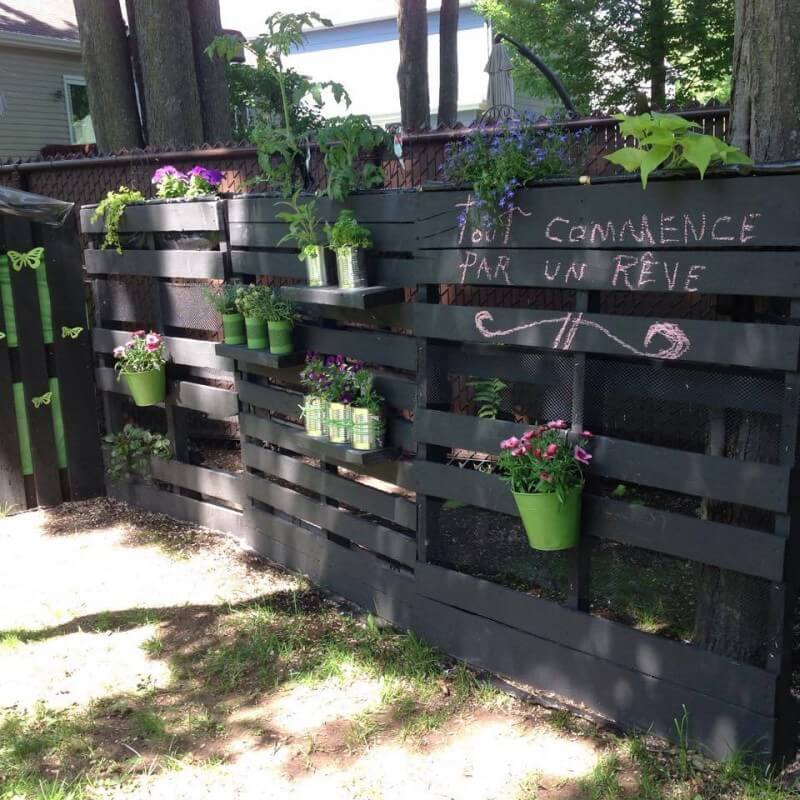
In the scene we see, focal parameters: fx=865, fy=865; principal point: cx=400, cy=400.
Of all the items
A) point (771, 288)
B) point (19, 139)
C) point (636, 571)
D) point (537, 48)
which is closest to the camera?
point (771, 288)

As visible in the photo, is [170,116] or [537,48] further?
[537,48]

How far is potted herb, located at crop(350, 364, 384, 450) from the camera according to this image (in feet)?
12.5

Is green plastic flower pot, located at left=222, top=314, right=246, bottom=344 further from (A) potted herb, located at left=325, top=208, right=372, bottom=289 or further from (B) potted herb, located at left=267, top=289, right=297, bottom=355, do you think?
(A) potted herb, located at left=325, top=208, right=372, bottom=289

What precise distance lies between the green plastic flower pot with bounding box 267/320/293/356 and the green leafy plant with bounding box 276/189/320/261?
15.9 inches

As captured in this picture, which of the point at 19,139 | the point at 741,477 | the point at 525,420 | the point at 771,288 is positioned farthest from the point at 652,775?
the point at 19,139

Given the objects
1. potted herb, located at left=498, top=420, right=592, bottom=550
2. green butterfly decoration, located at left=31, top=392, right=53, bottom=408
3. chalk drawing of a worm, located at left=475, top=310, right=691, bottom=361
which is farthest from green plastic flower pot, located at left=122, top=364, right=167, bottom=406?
potted herb, located at left=498, top=420, right=592, bottom=550

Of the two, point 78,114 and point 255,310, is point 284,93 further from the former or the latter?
point 78,114

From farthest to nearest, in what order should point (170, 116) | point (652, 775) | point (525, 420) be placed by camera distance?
point (170, 116), point (525, 420), point (652, 775)

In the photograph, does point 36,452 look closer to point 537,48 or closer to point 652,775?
point 652,775

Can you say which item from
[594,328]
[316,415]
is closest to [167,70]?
[316,415]

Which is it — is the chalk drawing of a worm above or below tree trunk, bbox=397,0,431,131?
below

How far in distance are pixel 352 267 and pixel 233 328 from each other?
1.11 m

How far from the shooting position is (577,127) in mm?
4285

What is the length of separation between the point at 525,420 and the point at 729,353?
961 millimetres
